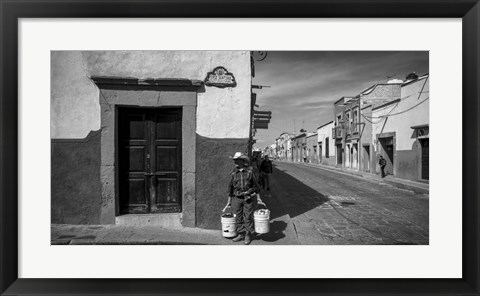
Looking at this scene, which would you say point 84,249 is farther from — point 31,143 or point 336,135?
point 336,135

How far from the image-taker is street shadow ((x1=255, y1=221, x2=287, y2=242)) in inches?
166

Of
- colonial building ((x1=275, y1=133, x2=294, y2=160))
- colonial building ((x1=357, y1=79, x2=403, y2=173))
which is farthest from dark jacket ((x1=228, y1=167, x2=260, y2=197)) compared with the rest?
colonial building ((x1=275, y1=133, x2=294, y2=160))

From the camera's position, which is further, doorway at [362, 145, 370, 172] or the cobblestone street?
doorway at [362, 145, 370, 172]

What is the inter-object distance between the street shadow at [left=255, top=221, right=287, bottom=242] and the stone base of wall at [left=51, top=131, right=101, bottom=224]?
3.03 m

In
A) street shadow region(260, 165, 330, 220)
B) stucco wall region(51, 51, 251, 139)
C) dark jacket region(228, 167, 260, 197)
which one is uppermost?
stucco wall region(51, 51, 251, 139)

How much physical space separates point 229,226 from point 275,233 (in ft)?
3.12

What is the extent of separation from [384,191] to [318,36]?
28.8ft

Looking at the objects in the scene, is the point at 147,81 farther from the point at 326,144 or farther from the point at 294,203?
the point at 326,144

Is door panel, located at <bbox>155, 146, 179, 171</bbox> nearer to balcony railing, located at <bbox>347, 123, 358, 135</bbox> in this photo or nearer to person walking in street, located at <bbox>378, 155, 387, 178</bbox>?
person walking in street, located at <bbox>378, 155, 387, 178</bbox>

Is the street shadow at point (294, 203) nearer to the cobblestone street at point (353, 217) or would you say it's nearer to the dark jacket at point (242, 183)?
the cobblestone street at point (353, 217)

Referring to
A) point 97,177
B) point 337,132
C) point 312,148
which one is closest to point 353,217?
point 97,177

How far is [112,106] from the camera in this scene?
4.45m

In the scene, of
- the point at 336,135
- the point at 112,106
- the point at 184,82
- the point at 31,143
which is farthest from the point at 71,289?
the point at 336,135

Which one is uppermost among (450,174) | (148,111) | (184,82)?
(184,82)
